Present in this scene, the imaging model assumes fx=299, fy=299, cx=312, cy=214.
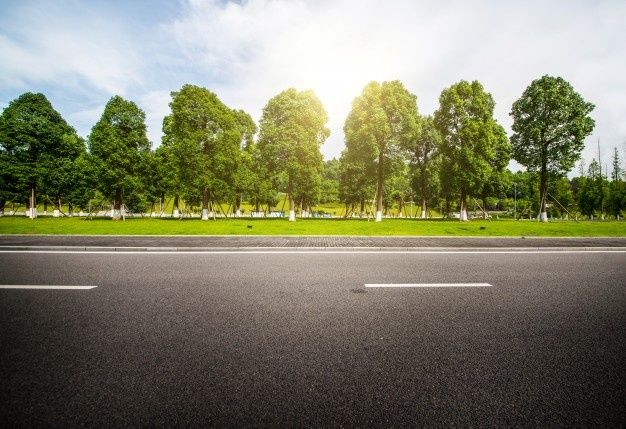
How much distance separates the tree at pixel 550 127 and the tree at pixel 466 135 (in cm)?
348

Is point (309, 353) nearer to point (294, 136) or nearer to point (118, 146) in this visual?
point (294, 136)

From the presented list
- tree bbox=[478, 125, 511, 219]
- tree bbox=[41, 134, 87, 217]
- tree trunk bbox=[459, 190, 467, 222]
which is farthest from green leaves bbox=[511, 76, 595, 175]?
tree bbox=[41, 134, 87, 217]

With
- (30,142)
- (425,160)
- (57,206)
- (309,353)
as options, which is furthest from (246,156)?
(309,353)

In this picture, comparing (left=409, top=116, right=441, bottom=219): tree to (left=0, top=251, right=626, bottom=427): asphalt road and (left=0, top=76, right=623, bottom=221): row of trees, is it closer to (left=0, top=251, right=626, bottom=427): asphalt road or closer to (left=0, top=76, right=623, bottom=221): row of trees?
(left=0, top=76, right=623, bottom=221): row of trees

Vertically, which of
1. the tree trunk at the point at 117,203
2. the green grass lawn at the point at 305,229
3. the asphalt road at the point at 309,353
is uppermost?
the tree trunk at the point at 117,203

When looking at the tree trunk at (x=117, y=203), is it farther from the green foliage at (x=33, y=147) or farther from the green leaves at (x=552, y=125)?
the green leaves at (x=552, y=125)

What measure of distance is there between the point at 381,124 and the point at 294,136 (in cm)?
962

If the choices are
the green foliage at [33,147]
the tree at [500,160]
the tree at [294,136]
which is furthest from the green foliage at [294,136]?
the green foliage at [33,147]

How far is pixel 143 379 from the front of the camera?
3.08 meters

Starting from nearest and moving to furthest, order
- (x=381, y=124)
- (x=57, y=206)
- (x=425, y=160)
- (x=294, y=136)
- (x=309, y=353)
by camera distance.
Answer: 1. (x=309, y=353)
2. (x=381, y=124)
3. (x=294, y=136)
4. (x=57, y=206)
5. (x=425, y=160)

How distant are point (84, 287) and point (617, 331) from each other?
9.50 meters

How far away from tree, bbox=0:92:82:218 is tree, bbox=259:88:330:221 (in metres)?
29.3

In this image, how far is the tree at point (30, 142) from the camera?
37.3 metres

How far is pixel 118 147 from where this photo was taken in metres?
35.9
